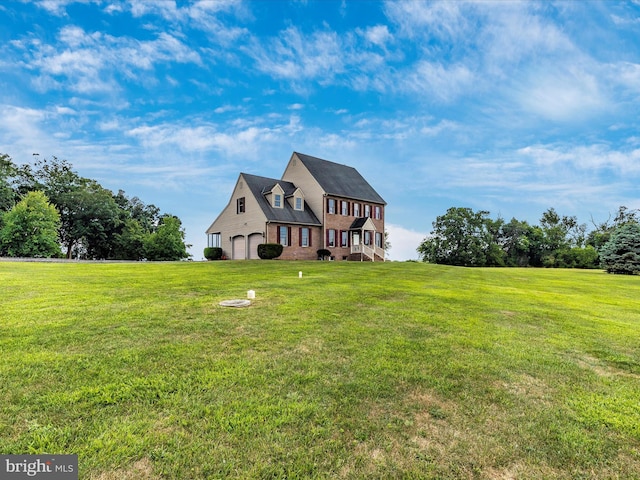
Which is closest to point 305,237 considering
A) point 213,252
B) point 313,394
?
point 213,252

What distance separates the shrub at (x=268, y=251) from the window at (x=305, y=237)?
2995 millimetres

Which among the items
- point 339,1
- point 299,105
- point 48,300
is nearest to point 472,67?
point 339,1

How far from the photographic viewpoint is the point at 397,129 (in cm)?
2445

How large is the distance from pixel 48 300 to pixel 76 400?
5.43m

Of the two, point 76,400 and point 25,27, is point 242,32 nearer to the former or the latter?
point 25,27

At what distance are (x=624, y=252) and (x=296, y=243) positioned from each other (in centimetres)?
2576

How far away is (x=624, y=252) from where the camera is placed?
2486 centimetres

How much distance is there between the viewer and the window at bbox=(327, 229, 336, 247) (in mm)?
27422

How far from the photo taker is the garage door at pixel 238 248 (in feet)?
85.1

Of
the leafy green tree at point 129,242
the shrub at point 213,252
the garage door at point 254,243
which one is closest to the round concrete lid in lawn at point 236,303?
the garage door at point 254,243

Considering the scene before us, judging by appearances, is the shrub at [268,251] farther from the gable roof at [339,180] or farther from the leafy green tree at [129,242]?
the leafy green tree at [129,242]

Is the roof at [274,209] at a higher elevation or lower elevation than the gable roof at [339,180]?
lower

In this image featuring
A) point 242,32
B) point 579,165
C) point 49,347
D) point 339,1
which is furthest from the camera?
point 579,165

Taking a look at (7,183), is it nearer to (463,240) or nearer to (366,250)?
(366,250)
